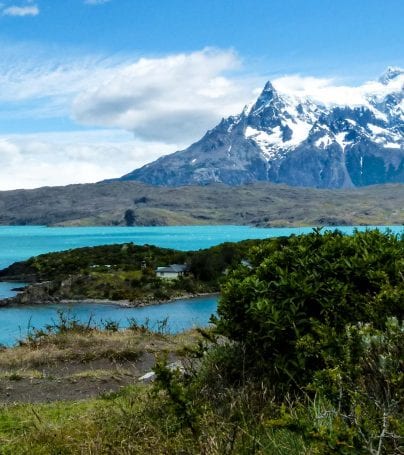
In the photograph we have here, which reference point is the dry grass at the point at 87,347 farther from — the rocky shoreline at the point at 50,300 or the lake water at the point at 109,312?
the rocky shoreline at the point at 50,300

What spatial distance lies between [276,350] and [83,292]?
107709 mm

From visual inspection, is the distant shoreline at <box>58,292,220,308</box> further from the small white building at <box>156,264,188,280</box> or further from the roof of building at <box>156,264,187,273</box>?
the roof of building at <box>156,264,187,273</box>

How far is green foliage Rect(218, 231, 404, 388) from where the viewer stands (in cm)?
873

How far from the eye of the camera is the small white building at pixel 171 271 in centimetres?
12391

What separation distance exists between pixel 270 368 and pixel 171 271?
117085 millimetres

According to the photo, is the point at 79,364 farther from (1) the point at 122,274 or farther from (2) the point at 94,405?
(1) the point at 122,274

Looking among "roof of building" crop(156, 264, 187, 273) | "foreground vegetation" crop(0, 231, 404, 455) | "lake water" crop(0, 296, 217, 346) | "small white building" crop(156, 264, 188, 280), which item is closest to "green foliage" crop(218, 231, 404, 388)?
"foreground vegetation" crop(0, 231, 404, 455)

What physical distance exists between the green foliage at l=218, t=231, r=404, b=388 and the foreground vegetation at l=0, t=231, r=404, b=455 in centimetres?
2

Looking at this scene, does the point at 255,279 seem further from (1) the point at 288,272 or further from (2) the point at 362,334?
(2) the point at 362,334

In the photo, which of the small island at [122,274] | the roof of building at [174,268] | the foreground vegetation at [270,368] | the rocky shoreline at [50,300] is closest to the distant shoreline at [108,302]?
the rocky shoreline at [50,300]

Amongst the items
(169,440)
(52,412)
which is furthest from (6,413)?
(169,440)

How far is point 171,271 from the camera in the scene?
125812 millimetres

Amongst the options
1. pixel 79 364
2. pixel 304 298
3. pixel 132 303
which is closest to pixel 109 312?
pixel 132 303

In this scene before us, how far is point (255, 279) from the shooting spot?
31.9ft
